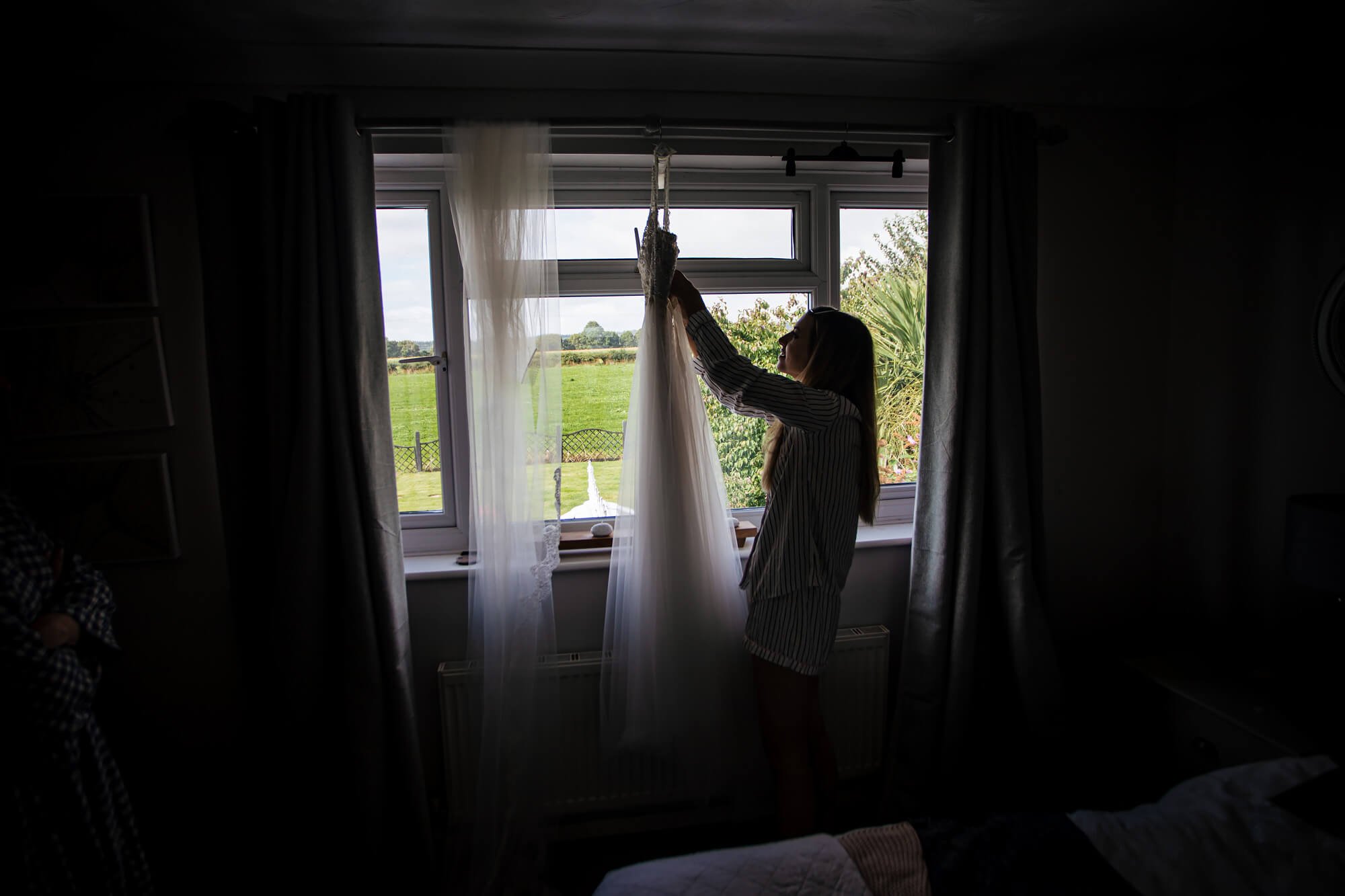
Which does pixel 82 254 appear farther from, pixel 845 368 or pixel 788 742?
pixel 788 742

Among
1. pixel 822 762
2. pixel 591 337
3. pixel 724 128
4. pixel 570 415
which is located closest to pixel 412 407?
pixel 570 415

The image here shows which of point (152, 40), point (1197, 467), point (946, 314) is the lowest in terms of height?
point (1197, 467)

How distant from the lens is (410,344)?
71.8 inches

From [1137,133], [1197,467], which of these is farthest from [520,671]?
[1137,133]

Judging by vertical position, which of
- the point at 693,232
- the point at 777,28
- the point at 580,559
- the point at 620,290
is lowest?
the point at 580,559

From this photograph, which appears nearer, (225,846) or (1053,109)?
(225,846)

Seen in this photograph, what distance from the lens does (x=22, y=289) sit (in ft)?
4.85

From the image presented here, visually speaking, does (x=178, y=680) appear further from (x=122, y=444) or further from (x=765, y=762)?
(x=765, y=762)

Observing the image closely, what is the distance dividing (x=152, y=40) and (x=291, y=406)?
35.8 inches

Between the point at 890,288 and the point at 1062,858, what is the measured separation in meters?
1.55

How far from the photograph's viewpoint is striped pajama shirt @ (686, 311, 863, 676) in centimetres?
143

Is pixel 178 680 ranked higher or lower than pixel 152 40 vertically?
lower

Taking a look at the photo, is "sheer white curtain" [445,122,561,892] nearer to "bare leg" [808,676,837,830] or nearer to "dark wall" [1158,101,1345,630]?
"bare leg" [808,676,837,830]

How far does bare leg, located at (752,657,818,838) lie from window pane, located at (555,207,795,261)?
1179 mm
